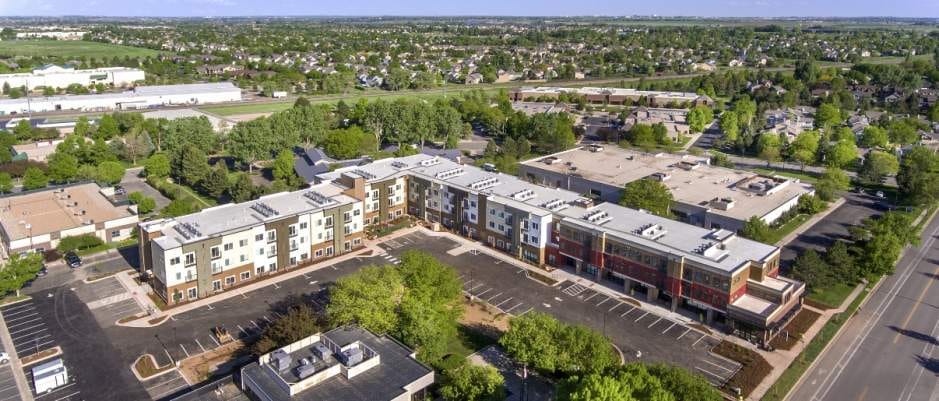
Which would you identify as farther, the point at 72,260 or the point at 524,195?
the point at 524,195

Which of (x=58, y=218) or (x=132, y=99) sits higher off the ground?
(x=132, y=99)

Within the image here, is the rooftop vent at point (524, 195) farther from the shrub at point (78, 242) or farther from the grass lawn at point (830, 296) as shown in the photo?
the shrub at point (78, 242)

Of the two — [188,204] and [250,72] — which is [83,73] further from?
[188,204]

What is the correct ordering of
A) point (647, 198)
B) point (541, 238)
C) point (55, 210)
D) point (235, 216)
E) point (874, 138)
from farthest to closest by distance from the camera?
point (874, 138)
point (647, 198)
point (55, 210)
point (541, 238)
point (235, 216)

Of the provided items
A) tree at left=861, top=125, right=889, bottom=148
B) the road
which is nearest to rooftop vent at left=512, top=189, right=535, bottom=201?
the road

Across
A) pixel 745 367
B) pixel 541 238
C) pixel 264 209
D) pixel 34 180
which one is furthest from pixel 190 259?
pixel 745 367

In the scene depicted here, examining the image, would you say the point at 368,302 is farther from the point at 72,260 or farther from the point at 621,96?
the point at 621,96
